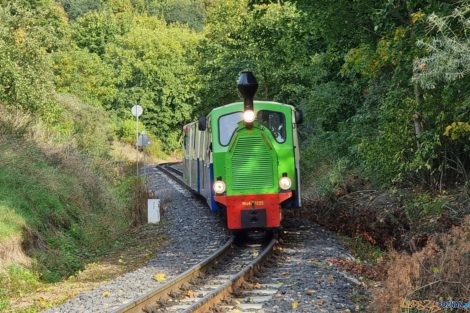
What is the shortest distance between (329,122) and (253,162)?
8.84 meters

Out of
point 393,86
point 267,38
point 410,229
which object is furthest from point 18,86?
point 410,229

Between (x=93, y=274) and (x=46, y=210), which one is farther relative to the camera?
(x=46, y=210)

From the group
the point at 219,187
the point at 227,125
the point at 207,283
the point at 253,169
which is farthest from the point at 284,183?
the point at 207,283

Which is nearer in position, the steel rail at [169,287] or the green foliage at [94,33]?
the steel rail at [169,287]

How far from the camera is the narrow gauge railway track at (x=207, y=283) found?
841 cm

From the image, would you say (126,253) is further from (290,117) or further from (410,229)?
(410,229)

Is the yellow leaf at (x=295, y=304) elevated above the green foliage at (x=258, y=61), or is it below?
below

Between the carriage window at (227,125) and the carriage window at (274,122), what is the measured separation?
19.3 inches

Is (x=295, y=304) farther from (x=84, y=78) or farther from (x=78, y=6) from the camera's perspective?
(x=78, y=6)

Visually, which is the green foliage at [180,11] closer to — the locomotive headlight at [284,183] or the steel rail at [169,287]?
the locomotive headlight at [284,183]

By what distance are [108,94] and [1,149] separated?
Result: 35.1m

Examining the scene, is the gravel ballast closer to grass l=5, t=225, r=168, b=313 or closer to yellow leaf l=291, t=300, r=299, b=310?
yellow leaf l=291, t=300, r=299, b=310

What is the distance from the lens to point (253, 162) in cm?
1353

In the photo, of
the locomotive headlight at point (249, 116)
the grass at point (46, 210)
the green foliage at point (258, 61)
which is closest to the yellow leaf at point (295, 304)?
the grass at point (46, 210)
